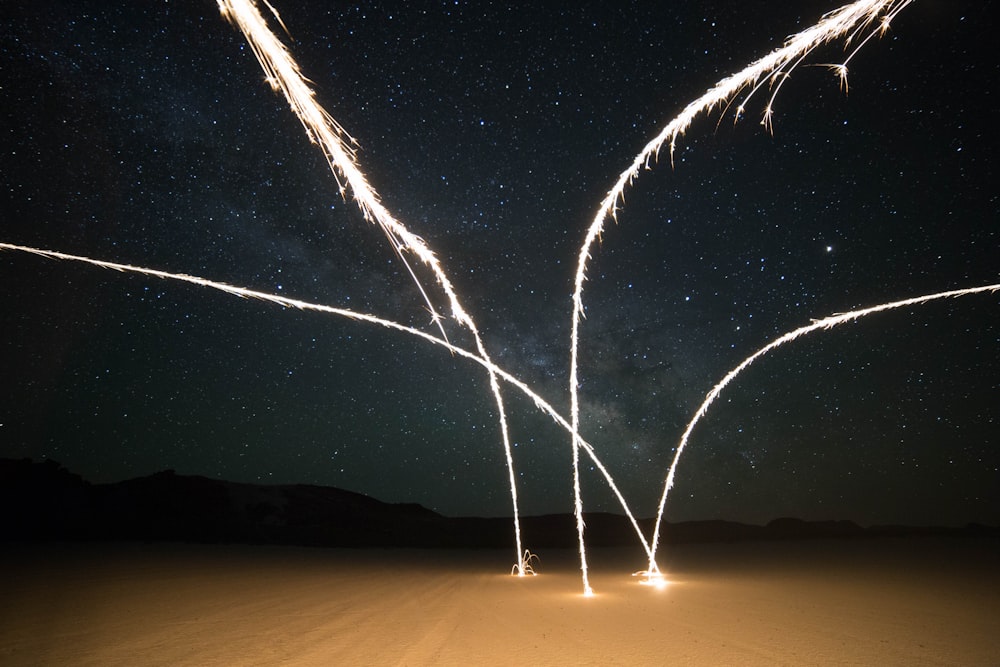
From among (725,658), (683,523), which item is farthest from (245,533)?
(683,523)

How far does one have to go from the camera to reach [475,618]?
10.5m

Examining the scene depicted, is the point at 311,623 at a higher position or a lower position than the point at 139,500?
lower

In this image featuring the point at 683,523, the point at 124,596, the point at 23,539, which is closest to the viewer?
the point at 124,596

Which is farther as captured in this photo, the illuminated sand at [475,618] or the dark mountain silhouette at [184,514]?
the dark mountain silhouette at [184,514]

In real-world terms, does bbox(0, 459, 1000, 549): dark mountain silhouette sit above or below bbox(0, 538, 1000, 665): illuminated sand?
above

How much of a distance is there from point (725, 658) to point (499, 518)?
87.1 meters

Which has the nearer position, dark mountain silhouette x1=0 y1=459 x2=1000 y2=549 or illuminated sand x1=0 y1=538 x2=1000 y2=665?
illuminated sand x1=0 y1=538 x2=1000 y2=665

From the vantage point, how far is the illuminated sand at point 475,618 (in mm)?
7672

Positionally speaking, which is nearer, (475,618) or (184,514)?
(475,618)

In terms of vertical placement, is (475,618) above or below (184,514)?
below

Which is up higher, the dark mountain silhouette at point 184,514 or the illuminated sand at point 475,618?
the dark mountain silhouette at point 184,514

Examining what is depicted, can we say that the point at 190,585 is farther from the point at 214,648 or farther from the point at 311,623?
the point at 214,648

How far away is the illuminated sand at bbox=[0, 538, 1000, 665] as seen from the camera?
25.2ft

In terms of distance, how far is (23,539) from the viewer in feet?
93.1
